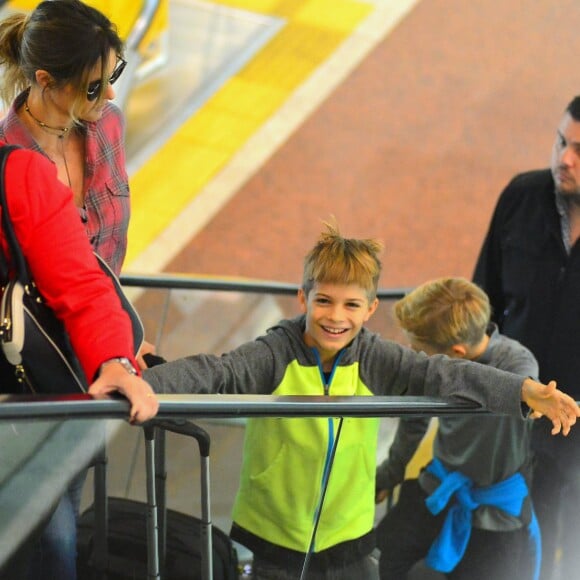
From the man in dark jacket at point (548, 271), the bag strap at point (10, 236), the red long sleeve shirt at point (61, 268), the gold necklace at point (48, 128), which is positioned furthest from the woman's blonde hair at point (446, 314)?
the bag strap at point (10, 236)

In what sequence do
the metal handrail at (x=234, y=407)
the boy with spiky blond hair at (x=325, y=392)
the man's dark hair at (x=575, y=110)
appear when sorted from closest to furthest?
the metal handrail at (x=234, y=407)
the boy with spiky blond hair at (x=325, y=392)
the man's dark hair at (x=575, y=110)

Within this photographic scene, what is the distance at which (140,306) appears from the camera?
470cm

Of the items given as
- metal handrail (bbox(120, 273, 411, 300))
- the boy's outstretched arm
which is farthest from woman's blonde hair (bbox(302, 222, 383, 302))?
metal handrail (bbox(120, 273, 411, 300))

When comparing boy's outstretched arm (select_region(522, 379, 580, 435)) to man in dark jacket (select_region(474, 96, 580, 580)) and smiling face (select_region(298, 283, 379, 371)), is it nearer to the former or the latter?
smiling face (select_region(298, 283, 379, 371))

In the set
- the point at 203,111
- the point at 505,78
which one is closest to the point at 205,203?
the point at 203,111

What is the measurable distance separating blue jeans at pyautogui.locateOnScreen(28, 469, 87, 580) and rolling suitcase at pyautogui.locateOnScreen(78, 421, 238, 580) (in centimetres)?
3

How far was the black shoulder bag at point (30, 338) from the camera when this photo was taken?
6.88 feet

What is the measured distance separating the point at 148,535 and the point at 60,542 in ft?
0.71

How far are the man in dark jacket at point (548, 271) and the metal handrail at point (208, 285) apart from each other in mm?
1021

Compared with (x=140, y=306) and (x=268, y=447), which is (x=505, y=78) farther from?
(x=268, y=447)

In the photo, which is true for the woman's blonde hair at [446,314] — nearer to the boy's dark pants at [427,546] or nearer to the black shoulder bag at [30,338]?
the boy's dark pants at [427,546]

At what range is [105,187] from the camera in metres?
2.67

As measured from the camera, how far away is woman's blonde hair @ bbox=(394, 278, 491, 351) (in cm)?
333

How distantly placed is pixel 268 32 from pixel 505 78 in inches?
76.1
